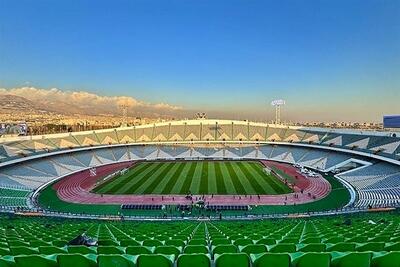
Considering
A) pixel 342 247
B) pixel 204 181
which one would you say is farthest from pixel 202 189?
pixel 342 247

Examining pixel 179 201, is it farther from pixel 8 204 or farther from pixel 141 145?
pixel 141 145

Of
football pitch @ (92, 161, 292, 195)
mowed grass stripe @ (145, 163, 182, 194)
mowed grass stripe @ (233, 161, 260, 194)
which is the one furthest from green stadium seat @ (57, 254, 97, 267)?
mowed grass stripe @ (233, 161, 260, 194)

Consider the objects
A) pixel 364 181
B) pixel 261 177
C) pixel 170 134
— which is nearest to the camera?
pixel 364 181

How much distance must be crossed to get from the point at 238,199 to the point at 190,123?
52043 mm

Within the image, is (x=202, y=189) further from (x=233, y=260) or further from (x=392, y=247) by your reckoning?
(x=233, y=260)

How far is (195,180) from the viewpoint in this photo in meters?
51.2

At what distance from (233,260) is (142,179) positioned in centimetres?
4865

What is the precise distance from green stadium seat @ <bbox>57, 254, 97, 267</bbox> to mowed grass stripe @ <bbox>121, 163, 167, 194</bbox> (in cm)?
4112

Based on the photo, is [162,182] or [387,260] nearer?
[387,260]

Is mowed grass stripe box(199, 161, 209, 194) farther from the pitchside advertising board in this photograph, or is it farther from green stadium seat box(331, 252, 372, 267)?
green stadium seat box(331, 252, 372, 267)

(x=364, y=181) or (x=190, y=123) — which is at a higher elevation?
(x=190, y=123)

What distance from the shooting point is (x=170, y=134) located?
86.2 metres

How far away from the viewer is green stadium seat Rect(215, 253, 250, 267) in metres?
4.68

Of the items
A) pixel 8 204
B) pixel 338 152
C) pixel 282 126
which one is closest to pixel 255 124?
pixel 282 126
